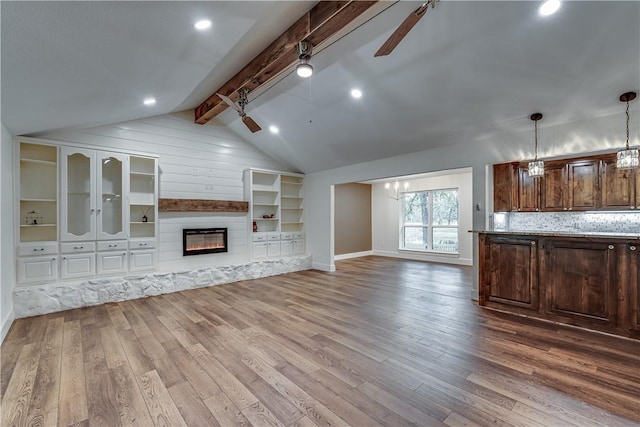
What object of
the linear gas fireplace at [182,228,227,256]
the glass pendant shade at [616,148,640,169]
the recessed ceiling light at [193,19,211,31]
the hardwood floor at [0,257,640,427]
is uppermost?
the recessed ceiling light at [193,19,211,31]

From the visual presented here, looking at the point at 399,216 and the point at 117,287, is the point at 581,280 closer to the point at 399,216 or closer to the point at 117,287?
the point at 399,216

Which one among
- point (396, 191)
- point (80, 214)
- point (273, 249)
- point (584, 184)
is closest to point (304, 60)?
point (584, 184)

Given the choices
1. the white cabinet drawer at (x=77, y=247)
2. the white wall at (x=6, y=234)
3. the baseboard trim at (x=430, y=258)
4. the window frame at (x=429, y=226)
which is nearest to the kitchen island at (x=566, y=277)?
the baseboard trim at (x=430, y=258)

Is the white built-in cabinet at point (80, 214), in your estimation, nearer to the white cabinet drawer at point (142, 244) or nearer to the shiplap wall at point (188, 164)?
the white cabinet drawer at point (142, 244)

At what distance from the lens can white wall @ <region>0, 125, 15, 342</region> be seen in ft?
10.8

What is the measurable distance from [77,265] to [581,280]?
22.7 ft

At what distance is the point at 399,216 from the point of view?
917 cm

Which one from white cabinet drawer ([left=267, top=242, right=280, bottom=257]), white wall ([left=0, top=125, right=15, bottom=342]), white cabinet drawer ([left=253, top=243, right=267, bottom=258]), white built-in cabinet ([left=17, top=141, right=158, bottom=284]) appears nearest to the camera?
white wall ([left=0, top=125, right=15, bottom=342])

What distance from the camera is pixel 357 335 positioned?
10.4 feet

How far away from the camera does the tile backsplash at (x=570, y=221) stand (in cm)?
376

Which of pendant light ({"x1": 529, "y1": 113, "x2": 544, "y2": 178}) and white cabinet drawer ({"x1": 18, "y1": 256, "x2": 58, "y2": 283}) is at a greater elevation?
pendant light ({"x1": 529, "y1": 113, "x2": 544, "y2": 178})

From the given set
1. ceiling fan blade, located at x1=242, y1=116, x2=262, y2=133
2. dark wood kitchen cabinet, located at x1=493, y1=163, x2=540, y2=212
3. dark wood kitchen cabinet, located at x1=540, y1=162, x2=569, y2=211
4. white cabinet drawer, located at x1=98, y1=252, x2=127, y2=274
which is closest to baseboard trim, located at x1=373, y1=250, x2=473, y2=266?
dark wood kitchen cabinet, located at x1=493, y1=163, x2=540, y2=212

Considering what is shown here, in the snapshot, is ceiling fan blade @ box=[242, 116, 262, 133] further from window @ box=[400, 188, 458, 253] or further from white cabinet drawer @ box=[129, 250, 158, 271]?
window @ box=[400, 188, 458, 253]

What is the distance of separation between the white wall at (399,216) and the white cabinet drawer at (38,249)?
8.16 m
